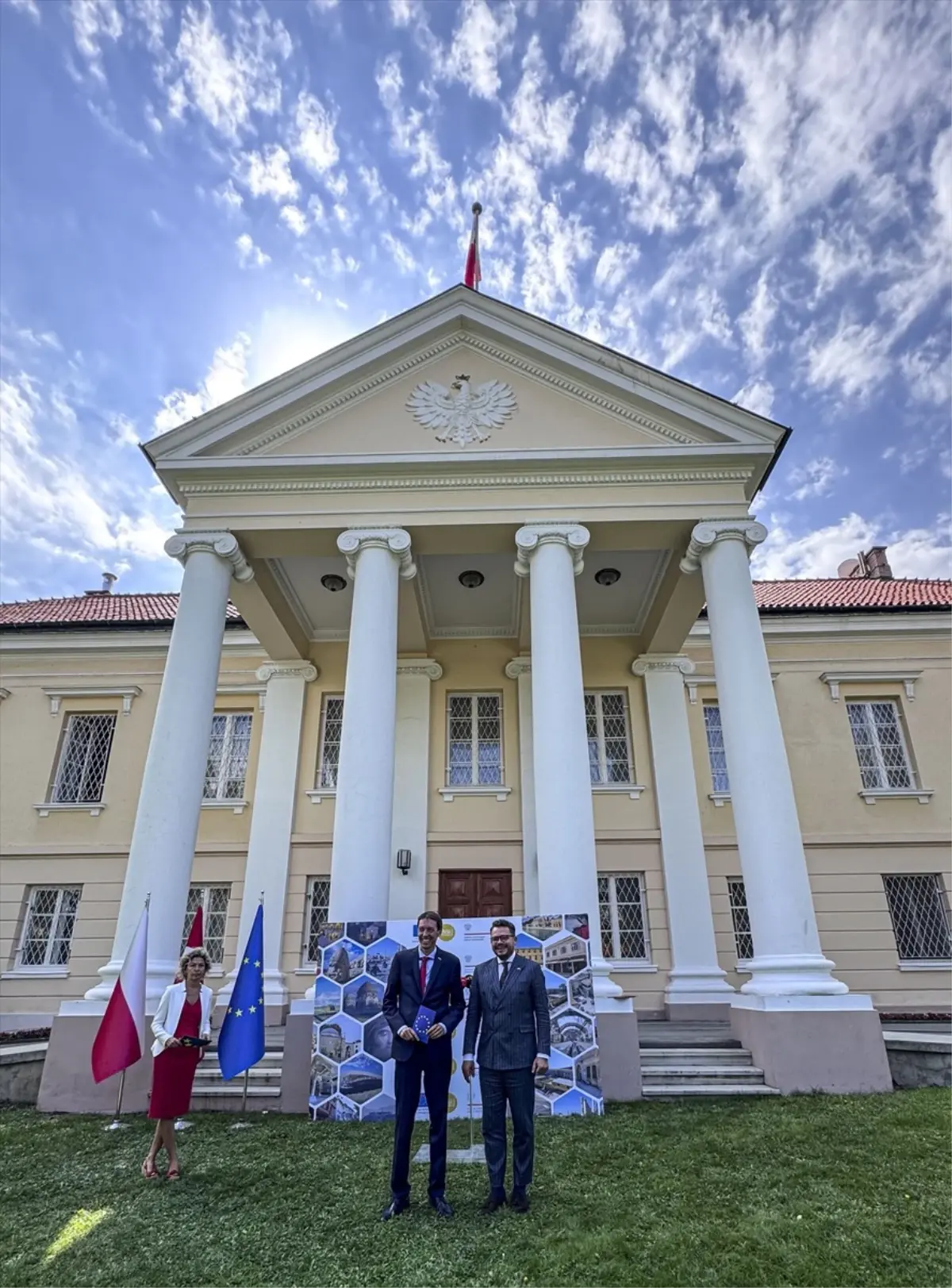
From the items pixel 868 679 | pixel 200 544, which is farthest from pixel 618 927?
pixel 200 544

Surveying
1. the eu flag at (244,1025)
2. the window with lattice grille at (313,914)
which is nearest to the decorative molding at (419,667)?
the window with lattice grille at (313,914)

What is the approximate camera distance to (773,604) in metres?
15.3

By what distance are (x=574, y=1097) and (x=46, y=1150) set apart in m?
4.60

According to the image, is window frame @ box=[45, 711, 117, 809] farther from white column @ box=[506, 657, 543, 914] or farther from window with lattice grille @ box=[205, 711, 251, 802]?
white column @ box=[506, 657, 543, 914]

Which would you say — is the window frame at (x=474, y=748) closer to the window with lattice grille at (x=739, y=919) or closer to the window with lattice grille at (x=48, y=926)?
the window with lattice grille at (x=739, y=919)

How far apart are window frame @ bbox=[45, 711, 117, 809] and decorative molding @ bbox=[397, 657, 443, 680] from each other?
20.0 ft

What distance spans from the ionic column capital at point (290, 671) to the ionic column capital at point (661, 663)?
6.07 meters

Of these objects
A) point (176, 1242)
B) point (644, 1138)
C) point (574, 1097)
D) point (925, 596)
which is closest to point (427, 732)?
point (574, 1097)

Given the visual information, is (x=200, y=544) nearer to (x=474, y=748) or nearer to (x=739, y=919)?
(x=474, y=748)

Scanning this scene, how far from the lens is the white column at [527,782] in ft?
40.9

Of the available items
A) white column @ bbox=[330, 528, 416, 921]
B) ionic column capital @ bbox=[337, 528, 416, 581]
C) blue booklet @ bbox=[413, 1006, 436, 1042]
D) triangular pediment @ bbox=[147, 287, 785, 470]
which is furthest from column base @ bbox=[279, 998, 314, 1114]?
triangular pediment @ bbox=[147, 287, 785, 470]

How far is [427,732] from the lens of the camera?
13367mm

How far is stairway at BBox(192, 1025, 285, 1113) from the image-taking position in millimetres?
7664

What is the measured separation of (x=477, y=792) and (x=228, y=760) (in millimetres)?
4978
